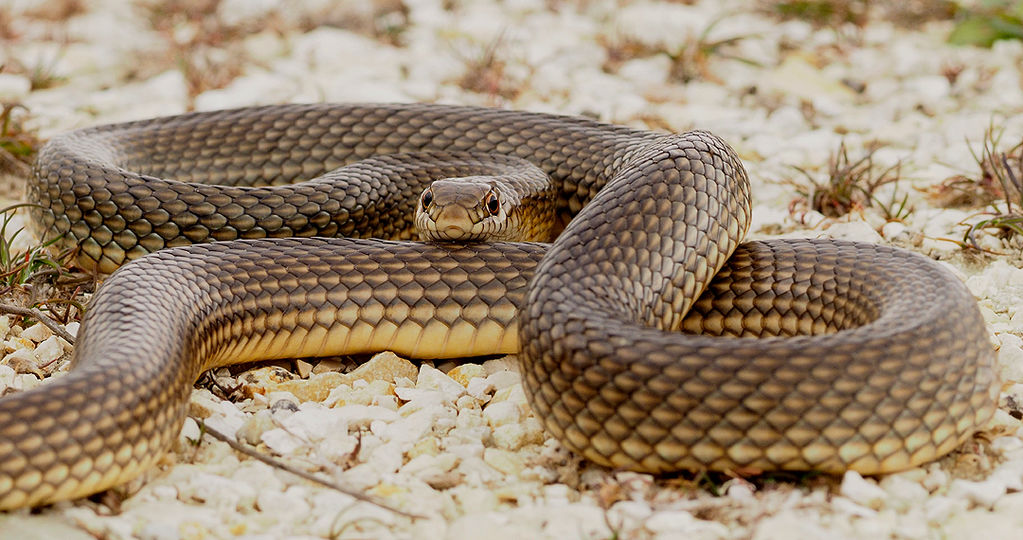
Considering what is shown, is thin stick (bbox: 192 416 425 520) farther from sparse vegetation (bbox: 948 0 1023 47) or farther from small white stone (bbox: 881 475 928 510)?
sparse vegetation (bbox: 948 0 1023 47)

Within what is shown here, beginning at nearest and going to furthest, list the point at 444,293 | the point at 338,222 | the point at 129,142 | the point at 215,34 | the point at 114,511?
the point at 114,511, the point at 444,293, the point at 338,222, the point at 129,142, the point at 215,34

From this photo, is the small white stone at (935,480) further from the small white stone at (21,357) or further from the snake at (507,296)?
the small white stone at (21,357)

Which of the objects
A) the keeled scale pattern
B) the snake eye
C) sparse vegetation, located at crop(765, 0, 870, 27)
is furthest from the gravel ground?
the keeled scale pattern

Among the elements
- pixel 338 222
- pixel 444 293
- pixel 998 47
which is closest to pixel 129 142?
pixel 338 222

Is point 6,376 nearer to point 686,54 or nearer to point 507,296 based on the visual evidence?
point 507,296

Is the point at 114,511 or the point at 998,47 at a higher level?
the point at 998,47

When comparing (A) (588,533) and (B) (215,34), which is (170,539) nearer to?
(A) (588,533)
